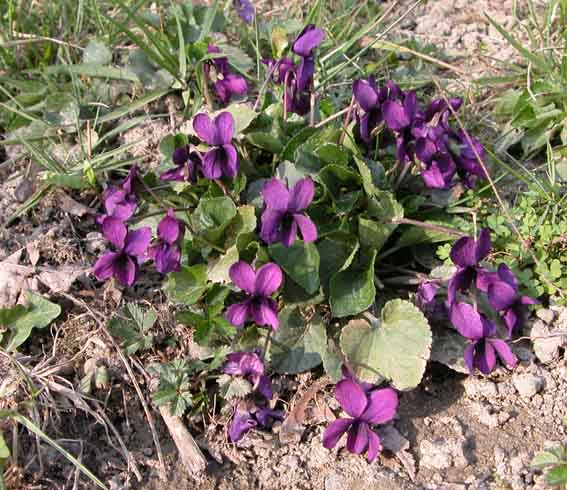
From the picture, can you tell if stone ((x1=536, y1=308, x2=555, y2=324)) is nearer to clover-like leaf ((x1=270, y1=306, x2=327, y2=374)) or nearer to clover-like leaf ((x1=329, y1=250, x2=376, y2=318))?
clover-like leaf ((x1=329, y1=250, x2=376, y2=318))

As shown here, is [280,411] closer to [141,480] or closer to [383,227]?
[141,480]

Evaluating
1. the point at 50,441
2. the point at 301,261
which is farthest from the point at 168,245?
the point at 50,441

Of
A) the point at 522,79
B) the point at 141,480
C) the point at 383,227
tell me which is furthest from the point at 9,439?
the point at 522,79

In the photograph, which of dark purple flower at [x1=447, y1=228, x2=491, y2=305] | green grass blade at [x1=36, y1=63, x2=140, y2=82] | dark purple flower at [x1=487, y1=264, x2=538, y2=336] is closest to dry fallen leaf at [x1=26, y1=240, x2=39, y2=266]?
green grass blade at [x1=36, y1=63, x2=140, y2=82]

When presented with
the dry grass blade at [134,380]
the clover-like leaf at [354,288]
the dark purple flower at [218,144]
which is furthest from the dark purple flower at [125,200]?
the clover-like leaf at [354,288]

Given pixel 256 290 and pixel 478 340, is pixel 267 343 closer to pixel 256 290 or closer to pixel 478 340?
pixel 256 290
